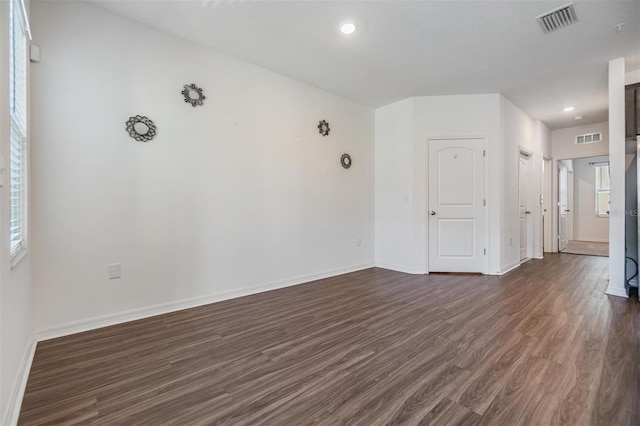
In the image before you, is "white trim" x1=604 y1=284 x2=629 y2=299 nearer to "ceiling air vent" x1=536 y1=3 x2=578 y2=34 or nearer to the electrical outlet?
"ceiling air vent" x1=536 y1=3 x2=578 y2=34

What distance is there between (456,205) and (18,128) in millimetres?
4726

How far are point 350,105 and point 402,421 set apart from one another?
411 centimetres

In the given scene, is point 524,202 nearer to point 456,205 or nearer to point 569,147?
point 456,205

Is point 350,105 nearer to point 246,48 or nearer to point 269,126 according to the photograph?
point 269,126

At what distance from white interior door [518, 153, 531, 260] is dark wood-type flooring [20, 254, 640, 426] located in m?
2.32

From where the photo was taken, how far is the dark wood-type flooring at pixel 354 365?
1.46 meters

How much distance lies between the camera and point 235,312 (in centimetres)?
284

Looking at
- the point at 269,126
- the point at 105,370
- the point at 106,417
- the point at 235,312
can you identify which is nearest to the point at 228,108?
the point at 269,126

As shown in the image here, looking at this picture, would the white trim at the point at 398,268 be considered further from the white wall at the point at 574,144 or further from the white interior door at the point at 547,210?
the white wall at the point at 574,144

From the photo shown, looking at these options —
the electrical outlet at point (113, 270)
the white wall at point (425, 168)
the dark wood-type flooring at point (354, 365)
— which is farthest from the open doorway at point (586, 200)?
the electrical outlet at point (113, 270)

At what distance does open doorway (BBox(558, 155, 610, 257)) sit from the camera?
7.79m

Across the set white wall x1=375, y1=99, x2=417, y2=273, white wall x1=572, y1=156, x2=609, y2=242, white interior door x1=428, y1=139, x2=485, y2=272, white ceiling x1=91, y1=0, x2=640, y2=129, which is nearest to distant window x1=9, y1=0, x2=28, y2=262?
white ceiling x1=91, y1=0, x2=640, y2=129

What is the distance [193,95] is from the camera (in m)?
2.98

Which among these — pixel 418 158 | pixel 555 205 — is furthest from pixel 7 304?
pixel 555 205
